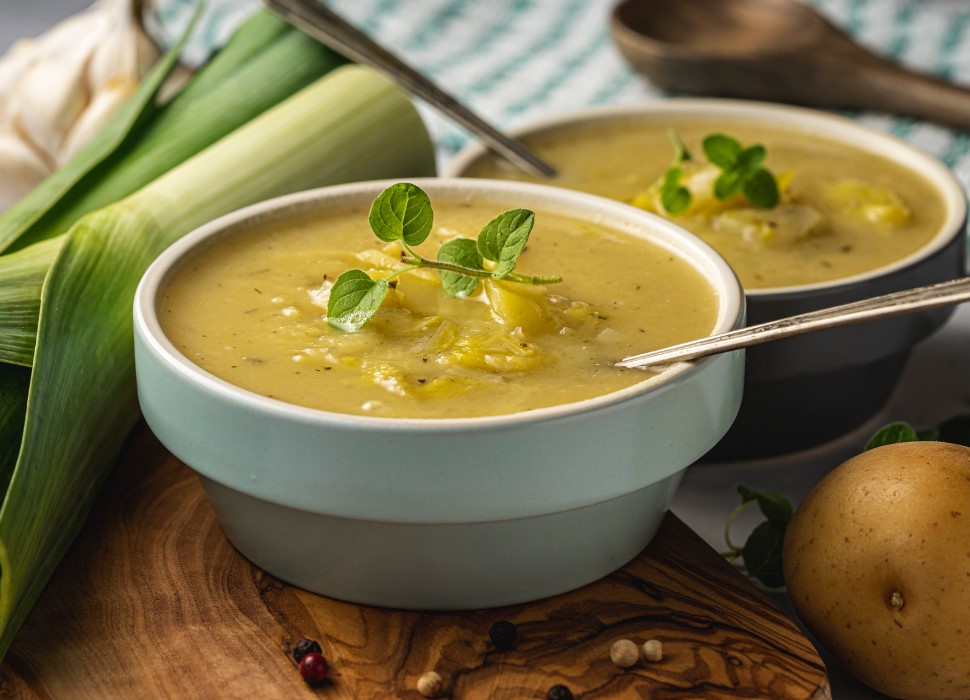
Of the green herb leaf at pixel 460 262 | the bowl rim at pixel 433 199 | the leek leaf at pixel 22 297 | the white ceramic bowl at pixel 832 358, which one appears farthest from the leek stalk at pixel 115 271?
the green herb leaf at pixel 460 262

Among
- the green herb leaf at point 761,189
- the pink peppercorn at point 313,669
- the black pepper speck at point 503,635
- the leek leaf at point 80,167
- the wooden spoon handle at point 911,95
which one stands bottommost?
the wooden spoon handle at point 911,95

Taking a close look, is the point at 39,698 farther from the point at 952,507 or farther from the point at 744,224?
the point at 744,224

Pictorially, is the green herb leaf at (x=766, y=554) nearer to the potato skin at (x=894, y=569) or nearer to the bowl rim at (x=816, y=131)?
the potato skin at (x=894, y=569)

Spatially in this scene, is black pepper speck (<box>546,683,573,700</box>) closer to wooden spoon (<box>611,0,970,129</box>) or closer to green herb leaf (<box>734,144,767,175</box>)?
green herb leaf (<box>734,144,767,175</box>)

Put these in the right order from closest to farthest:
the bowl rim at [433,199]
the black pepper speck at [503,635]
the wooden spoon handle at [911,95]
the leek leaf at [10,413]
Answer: the bowl rim at [433,199] < the black pepper speck at [503,635] < the leek leaf at [10,413] < the wooden spoon handle at [911,95]

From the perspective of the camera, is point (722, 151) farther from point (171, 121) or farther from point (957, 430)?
point (171, 121)

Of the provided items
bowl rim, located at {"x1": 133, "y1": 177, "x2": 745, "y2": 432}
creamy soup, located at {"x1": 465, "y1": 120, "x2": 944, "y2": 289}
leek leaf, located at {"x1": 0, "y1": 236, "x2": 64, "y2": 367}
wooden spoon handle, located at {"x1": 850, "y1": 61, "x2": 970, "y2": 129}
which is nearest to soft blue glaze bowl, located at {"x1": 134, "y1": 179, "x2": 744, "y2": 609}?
bowl rim, located at {"x1": 133, "y1": 177, "x2": 745, "y2": 432}

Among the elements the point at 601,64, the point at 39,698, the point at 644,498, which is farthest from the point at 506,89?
the point at 39,698
